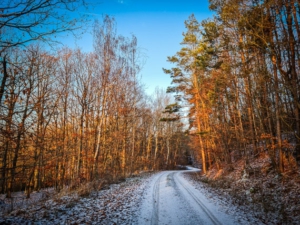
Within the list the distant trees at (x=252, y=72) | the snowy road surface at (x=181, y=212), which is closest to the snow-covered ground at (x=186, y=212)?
the snowy road surface at (x=181, y=212)

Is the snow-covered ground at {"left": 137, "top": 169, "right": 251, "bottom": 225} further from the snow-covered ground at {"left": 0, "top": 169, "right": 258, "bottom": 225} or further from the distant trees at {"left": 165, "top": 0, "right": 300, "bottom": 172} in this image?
the distant trees at {"left": 165, "top": 0, "right": 300, "bottom": 172}

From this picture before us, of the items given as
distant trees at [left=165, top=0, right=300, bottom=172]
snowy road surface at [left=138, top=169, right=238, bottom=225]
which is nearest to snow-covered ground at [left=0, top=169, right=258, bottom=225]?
snowy road surface at [left=138, top=169, right=238, bottom=225]

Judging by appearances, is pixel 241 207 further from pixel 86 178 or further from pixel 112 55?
pixel 112 55

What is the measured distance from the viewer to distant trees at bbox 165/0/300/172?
866cm

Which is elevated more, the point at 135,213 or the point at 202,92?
the point at 202,92

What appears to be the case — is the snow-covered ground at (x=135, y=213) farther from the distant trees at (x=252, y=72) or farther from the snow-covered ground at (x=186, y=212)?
the distant trees at (x=252, y=72)

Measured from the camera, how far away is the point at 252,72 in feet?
33.9

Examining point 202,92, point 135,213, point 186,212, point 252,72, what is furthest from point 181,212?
point 202,92

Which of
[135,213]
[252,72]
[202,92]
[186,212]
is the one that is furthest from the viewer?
[202,92]

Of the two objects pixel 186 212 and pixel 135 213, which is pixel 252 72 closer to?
pixel 186 212

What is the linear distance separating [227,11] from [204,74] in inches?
369

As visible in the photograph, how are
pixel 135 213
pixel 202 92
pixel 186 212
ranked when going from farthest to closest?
pixel 202 92, pixel 135 213, pixel 186 212

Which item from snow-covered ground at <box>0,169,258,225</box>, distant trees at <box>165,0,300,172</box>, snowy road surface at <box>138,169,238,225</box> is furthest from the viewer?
distant trees at <box>165,0,300,172</box>

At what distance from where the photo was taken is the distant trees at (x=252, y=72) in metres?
8.66
